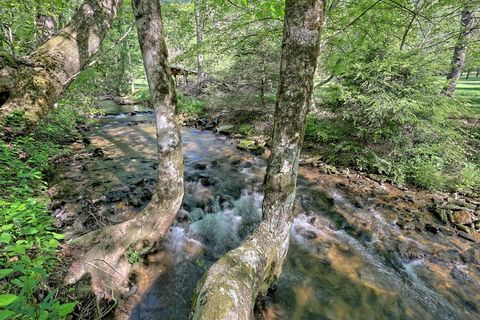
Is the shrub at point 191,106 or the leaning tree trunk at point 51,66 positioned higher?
the leaning tree trunk at point 51,66

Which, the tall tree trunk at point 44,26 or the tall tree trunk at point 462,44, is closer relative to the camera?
the tall tree trunk at point 44,26

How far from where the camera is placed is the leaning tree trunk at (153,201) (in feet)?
10.1

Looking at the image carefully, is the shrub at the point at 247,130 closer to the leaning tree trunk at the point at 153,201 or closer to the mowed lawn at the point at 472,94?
the mowed lawn at the point at 472,94

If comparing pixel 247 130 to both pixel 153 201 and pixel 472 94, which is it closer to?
pixel 153 201

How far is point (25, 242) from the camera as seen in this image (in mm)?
2088

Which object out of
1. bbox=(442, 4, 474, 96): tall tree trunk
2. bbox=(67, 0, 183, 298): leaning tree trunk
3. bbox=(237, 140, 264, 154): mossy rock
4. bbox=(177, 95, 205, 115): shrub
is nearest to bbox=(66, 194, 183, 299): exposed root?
bbox=(67, 0, 183, 298): leaning tree trunk

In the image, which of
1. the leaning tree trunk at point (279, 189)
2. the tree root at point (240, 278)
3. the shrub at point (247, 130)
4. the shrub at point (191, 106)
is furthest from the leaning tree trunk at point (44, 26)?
the shrub at point (191, 106)

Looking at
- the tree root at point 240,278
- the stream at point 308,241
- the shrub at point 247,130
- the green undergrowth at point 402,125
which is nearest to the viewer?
the tree root at point 240,278

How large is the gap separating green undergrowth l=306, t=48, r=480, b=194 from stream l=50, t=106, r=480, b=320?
0.78 metres

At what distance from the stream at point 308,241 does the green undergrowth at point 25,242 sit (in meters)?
1.05

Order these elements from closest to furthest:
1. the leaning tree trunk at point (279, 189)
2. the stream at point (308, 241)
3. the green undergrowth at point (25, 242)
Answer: the green undergrowth at point (25, 242)
the leaning tree trunk at point (279, 189)
the stream at point (308, 241)

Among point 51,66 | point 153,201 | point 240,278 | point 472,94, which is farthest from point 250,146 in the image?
point 472,94

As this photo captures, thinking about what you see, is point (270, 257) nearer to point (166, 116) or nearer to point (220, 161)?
point (166, 116)

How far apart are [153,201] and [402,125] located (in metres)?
7.22
